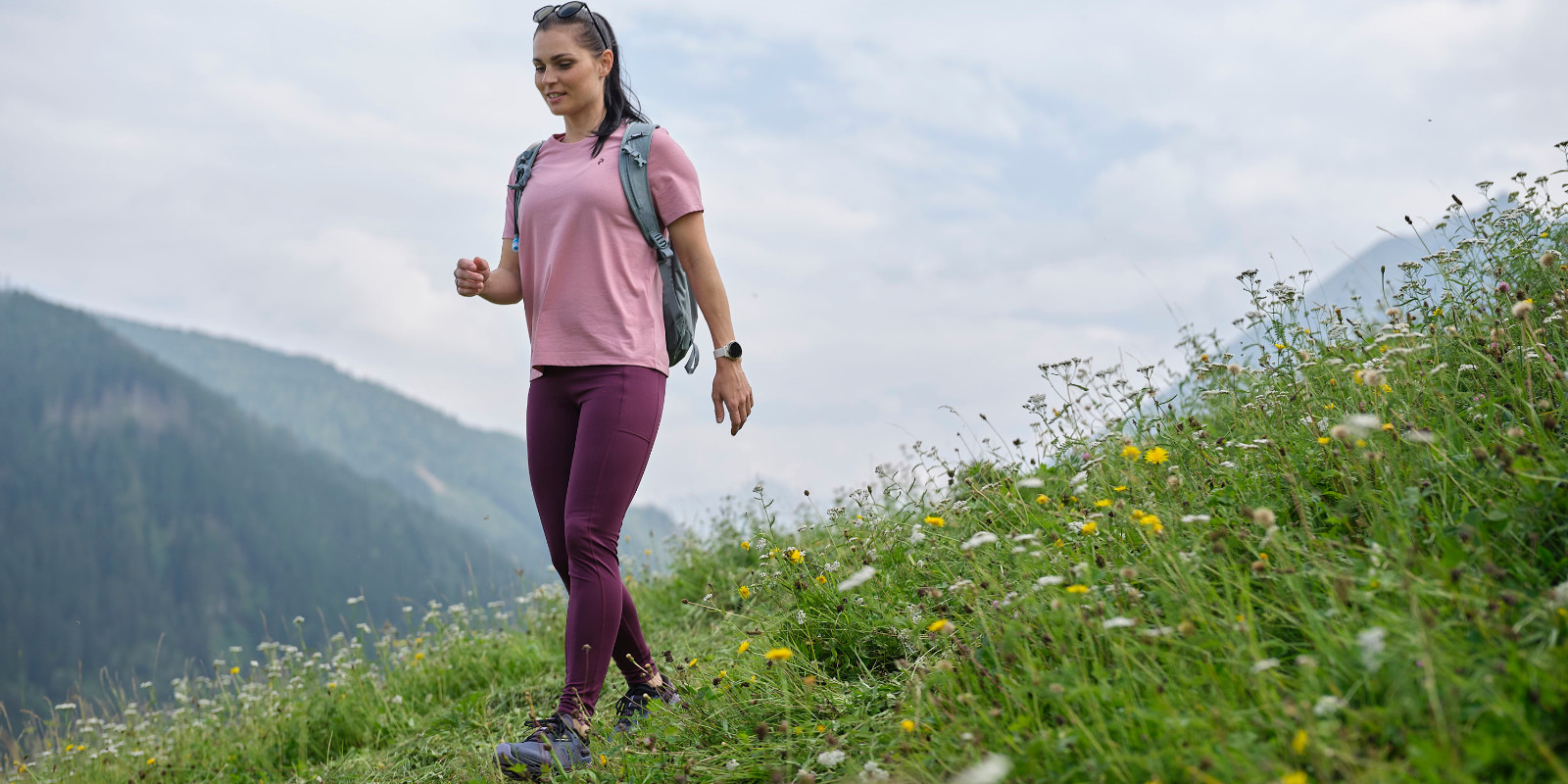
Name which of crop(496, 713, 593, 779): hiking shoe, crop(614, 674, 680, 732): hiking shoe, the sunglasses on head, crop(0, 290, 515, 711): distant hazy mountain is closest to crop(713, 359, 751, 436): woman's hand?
crop(614, 674, 680, 732): hiking shoe

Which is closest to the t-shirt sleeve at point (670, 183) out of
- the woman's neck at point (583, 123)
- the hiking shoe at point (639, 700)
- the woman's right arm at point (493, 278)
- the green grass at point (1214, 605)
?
the woman's neck at point (583, 123)

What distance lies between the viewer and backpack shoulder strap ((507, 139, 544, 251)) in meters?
3.30

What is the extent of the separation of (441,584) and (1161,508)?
355 ft

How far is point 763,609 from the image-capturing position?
447cm

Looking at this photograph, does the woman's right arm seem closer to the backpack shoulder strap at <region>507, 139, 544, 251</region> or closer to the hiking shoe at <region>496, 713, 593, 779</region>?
the backpack shoulder strap at <region>507, 139, 544, 251</region>

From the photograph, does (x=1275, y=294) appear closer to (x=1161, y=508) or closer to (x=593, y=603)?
(x=1161, y=508)

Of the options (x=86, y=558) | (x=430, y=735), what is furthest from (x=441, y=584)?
(x=430, y=735)

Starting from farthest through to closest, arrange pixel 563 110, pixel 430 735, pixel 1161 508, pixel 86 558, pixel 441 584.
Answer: pixel 441 584
pixel 86 558
pixel 430 735
pixel 563 110
pixel 1161 508

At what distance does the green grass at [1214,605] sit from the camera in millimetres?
1641

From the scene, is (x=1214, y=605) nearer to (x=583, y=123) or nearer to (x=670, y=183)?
(x=670, y=183)

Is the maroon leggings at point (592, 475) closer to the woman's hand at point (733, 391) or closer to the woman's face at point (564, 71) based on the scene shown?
the woman's hand at point (733, 391)

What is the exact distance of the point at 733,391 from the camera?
10.2 feet

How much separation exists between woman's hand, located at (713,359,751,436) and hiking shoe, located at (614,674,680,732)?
2.89ft

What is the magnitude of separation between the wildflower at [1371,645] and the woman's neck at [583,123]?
269 centimetres
